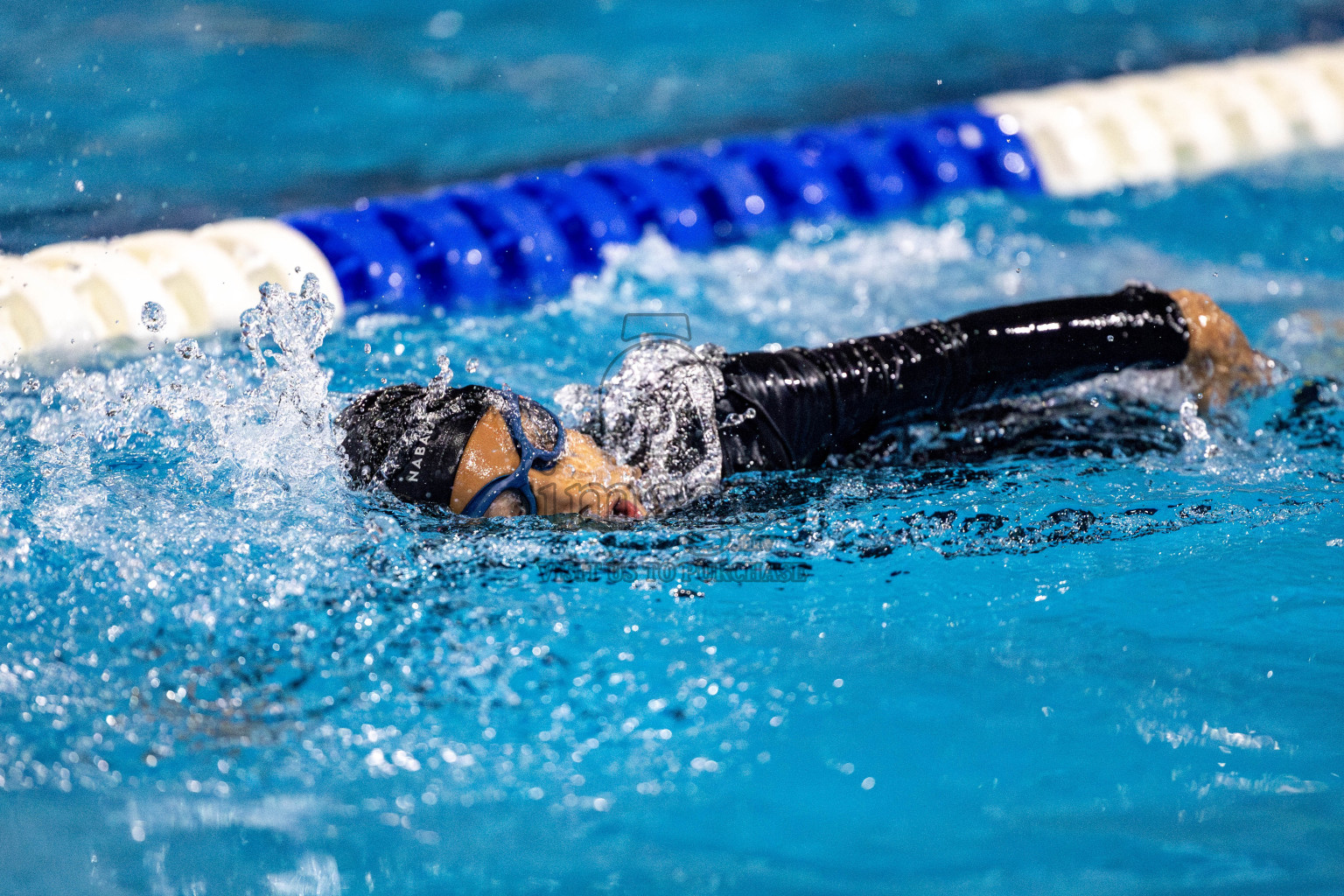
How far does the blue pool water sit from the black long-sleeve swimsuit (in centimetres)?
9

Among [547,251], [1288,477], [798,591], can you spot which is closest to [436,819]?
[798,591]

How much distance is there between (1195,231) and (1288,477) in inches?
72.3

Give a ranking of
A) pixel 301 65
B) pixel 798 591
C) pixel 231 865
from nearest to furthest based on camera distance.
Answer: pixel 231 865 < pixel 798 591 < pixel 301 65

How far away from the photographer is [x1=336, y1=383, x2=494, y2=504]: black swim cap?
185 centimetres

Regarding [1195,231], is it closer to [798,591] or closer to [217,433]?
[798,591]

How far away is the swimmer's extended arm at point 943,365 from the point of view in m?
2.16

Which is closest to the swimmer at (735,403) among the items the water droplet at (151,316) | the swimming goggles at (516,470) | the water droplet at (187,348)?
the swimming goggles at (516,470)

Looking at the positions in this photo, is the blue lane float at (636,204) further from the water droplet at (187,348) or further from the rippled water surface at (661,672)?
the rippled water surface at (661,672)

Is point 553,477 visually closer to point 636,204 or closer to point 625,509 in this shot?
point 625,509

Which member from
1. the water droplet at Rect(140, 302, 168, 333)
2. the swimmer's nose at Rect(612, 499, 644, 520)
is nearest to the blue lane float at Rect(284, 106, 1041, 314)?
the water droplet at Rect(140, 302, 168, 333)

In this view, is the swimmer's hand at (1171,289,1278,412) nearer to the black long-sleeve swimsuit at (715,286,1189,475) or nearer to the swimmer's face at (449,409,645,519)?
the black long-sleeve swimsuit at (715,286,1189,475)

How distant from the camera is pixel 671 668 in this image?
6.09 ft

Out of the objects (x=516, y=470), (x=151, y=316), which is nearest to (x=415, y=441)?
(x=516, y=470)

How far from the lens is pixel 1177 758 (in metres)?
1.80
